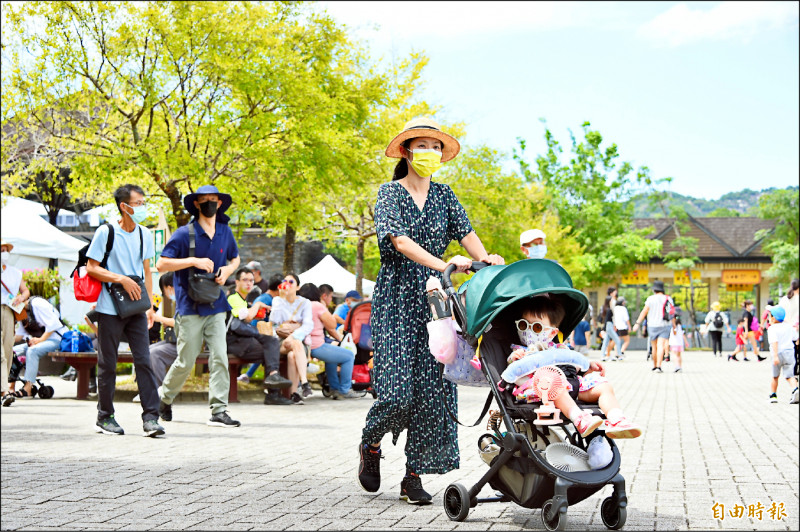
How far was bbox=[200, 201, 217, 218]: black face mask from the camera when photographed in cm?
929

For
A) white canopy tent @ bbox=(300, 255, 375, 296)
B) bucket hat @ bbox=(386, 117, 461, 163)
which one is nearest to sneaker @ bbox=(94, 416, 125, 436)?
bucket hat @ bbox=(386, 117, 461, 163)

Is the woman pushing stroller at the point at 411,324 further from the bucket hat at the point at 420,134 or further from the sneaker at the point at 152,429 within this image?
the sneaker at the point at 152,429

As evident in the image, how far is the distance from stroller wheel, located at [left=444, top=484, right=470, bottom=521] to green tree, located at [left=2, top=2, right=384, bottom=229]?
441 inches

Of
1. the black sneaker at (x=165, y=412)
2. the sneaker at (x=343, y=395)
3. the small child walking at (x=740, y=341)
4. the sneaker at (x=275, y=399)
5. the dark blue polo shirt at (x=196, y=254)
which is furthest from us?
the small child walking at (x=740, y=341)

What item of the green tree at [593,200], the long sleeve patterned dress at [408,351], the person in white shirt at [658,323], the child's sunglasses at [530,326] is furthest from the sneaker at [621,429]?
the green tree at [593,200]

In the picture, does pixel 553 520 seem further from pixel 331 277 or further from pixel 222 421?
pixel 331 277

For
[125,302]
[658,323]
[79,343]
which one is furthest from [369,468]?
[658,323]

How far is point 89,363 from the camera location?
13.1 meters

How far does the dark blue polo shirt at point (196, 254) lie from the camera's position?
9211 millimetres

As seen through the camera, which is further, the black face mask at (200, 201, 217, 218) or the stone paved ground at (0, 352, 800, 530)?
the black face mask at (200, 201, 217, 218)

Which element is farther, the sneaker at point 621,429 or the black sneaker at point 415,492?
the black sneaker at point 415,492

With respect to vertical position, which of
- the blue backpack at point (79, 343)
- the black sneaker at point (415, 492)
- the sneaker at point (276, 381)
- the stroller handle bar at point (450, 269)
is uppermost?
the stroller handle bar at point (450, 269)

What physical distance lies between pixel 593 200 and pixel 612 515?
4970 cm

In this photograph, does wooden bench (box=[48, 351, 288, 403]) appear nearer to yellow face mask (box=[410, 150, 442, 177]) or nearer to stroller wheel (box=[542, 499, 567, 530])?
yellow face mask (box=[410, 150, 442, 177])
